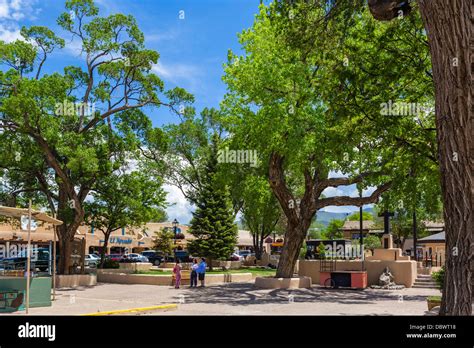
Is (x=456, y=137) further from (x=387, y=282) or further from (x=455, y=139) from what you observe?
(x=387, y=282)

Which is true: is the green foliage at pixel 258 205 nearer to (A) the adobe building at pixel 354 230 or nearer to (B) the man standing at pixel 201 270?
(B) the man standing at pixel 201 270

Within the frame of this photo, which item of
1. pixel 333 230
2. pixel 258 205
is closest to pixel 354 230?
pixel 333 230

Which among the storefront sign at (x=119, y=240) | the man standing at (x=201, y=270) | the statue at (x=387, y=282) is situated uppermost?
the storefront sign at (x=119, y=240)

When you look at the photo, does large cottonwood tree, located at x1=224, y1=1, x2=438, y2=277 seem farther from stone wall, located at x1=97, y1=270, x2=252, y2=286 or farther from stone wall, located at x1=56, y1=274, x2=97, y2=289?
stone wall, located at x1=56, y1=274, x2=97, y2=289

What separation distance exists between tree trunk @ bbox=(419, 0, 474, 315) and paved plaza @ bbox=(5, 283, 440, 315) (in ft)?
29.4

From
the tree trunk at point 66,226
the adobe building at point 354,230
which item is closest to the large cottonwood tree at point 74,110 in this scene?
the tree trunk at point 66,226

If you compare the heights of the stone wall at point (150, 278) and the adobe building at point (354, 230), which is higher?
the adobe building at point (354, 230)

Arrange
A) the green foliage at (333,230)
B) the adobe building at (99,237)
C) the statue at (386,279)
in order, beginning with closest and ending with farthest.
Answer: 1. the statue at (386,279)
2. the adobe building at (99,237)
3. the green foliage at (333,230)

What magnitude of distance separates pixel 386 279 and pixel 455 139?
22136 millimetres

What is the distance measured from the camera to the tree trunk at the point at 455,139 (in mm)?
8078

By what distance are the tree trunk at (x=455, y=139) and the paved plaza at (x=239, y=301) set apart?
29.4ft

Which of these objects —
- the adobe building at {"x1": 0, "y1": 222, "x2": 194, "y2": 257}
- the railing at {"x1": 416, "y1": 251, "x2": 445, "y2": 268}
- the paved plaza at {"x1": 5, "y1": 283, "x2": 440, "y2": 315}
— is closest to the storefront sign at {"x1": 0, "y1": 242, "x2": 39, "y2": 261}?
the adobe building at {"x1": 0, "y1": 222, "x2": 194, "y2": 257}

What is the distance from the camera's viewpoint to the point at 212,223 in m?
43.8

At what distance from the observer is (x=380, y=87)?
18.2 m
